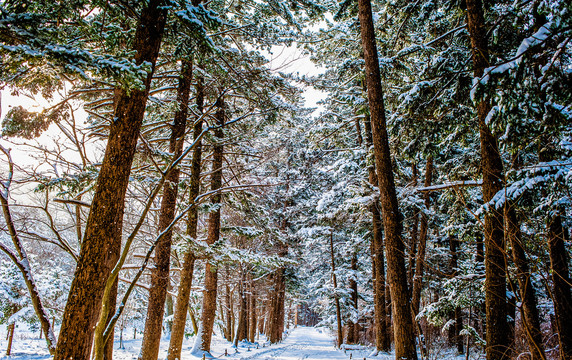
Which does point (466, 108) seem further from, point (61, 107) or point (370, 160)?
point (61, 107)

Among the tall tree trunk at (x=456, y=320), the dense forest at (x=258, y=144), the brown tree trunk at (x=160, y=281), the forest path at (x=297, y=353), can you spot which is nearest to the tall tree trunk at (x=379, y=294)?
the dense forest at (x=258, y=144)

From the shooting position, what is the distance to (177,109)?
6.21 meters

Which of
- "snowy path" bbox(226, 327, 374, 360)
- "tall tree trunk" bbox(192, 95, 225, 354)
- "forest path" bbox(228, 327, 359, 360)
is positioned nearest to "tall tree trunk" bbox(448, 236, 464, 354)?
"snowy path" bbox(226, 327, 374, 360)

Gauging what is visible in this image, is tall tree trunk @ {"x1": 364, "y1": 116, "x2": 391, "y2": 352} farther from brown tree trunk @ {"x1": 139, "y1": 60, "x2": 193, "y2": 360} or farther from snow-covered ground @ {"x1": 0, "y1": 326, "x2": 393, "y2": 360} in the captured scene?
brown tree trunk @ {"x1": 139, "y1": 60, "x2": 193, "y2": 360}

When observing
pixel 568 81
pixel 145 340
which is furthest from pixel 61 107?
pixel 568 81

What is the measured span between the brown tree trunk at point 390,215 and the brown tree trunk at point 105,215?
4362 mm

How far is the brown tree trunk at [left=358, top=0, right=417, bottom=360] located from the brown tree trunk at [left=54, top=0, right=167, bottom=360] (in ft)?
14.3

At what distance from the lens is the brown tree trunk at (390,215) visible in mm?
4965

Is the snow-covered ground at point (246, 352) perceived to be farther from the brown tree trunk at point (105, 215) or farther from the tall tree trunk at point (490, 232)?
the brown tree trunk at point (105, 215)

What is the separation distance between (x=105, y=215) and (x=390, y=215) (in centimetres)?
478

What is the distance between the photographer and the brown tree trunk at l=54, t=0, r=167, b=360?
2.65 m

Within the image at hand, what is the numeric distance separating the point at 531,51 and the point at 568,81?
0.90m

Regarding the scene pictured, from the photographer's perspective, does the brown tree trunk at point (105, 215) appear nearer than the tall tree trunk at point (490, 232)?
Yes

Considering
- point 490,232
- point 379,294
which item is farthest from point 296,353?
point 490,232
